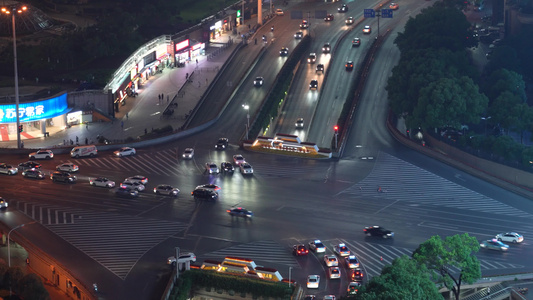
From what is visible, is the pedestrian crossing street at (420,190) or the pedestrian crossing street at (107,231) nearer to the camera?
the pedestrian crossing street at (107,231)

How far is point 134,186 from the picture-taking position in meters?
83.4

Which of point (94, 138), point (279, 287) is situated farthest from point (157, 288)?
point (94, 138)

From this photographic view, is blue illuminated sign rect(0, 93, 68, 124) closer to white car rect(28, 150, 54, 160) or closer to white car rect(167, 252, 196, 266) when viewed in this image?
white car rect(28, 150, 54, 160)

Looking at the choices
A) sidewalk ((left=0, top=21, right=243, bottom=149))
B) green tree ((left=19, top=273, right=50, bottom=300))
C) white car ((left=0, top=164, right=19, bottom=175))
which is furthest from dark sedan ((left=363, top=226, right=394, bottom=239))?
white car ((left=0, top=164, right=19, bottom=175))

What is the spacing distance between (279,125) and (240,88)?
1291 cm

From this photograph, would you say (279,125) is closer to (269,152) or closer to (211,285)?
(269,152)

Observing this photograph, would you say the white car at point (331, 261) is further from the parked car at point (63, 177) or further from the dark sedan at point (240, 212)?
the parked car at point (63, 177)

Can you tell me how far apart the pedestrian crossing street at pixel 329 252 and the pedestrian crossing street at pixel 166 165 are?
16.9 meters

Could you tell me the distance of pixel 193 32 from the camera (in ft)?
429

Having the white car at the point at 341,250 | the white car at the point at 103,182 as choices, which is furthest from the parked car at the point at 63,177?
the white car at the point at 341,250

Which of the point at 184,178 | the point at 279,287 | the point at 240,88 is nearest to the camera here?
the point at 279,287

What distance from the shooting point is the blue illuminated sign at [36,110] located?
9776 centimetres

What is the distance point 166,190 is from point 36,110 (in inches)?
981

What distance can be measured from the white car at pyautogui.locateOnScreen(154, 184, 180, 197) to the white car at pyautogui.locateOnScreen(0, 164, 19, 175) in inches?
566
